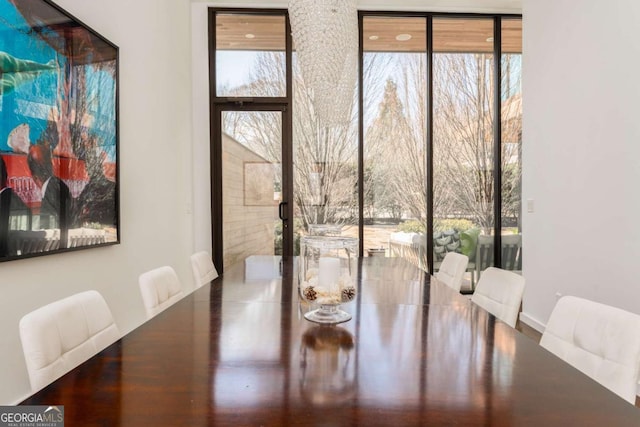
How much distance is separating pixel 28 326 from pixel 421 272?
6.62 feet

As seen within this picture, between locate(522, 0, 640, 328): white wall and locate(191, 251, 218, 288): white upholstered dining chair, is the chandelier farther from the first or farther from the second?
locate(522, 0, 640, 328): white wall

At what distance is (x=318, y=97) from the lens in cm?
259

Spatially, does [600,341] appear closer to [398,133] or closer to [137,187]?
[137,187]

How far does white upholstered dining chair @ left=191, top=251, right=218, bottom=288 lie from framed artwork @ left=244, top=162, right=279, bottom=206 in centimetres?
185

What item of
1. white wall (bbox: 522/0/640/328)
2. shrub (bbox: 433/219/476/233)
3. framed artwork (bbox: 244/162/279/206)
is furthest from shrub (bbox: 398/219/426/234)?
framed artwork (bbox: 244/162/279/206)

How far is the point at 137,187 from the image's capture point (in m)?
3.17

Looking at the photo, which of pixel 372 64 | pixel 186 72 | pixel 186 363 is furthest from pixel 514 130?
pixel 186 363

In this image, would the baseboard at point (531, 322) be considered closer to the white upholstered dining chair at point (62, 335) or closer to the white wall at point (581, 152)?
the white wall at point (581, 152)

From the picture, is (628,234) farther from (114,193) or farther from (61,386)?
(114,193)

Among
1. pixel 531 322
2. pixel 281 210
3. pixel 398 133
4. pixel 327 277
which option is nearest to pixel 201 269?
pixel 327 277

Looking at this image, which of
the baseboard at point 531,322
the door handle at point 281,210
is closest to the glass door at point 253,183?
the door handle at point 281,210

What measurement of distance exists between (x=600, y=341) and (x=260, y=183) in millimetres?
3753

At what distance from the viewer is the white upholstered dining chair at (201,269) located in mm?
2433

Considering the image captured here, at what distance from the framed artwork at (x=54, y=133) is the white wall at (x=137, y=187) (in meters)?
0.14
